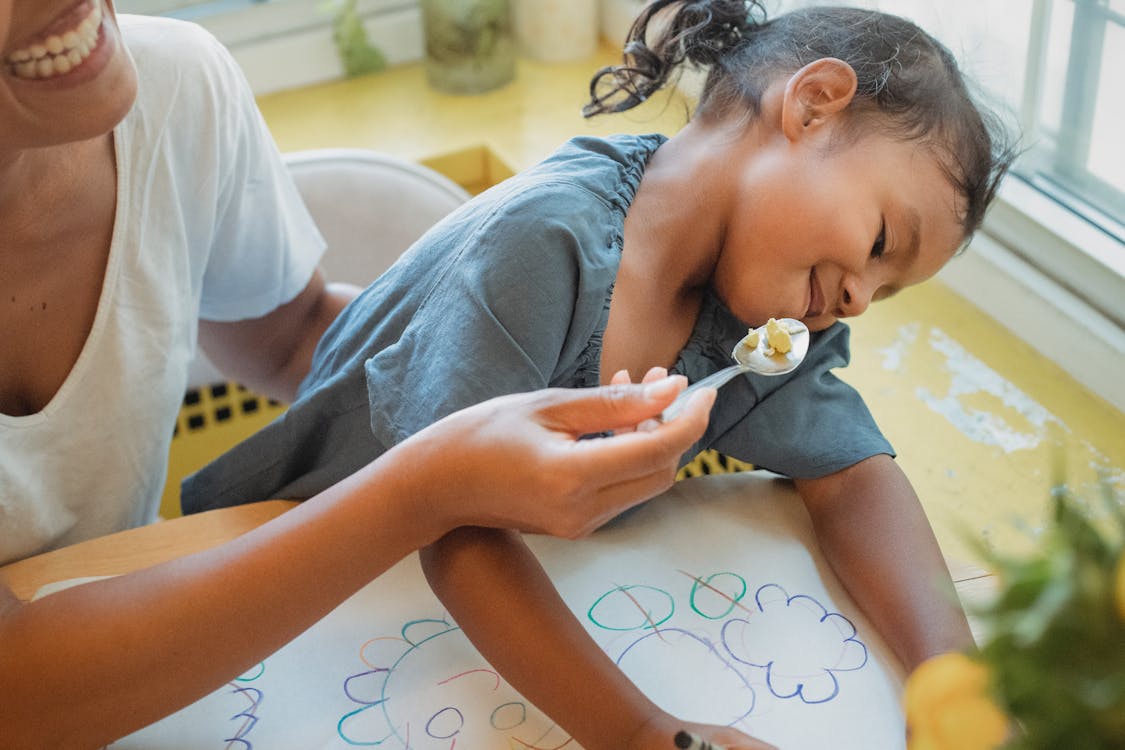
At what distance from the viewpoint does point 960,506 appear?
864 millimetres

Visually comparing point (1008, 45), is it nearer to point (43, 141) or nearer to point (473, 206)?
point (473, 206)

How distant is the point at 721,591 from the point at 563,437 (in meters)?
0.20

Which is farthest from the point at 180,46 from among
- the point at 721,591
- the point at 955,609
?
the point at 955,609

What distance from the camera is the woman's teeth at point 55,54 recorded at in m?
0.61

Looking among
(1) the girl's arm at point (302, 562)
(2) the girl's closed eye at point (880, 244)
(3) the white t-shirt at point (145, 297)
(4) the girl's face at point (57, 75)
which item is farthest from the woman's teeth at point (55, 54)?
(2) the girl's closed eye at point (880, 244)

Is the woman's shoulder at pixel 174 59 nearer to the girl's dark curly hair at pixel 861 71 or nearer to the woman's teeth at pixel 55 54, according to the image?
the woman's teeth at pixel 55 54

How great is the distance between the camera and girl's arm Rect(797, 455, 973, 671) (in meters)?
0.65

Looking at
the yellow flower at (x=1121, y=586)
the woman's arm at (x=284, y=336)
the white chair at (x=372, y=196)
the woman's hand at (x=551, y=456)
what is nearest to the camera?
the yellow flower at (x=1121, y=586)

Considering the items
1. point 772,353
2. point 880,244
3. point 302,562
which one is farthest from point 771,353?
point 302,562

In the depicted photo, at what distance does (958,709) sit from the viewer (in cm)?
26

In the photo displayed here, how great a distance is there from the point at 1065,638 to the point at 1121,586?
0.07ft

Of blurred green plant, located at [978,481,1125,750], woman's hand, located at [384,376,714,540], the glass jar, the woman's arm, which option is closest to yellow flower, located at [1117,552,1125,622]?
blurred green plant, located at [978,481,1125,750]

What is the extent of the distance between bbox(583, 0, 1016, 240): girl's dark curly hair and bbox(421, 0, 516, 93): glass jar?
0.60 meters

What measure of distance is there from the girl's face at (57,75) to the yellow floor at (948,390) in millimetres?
454
